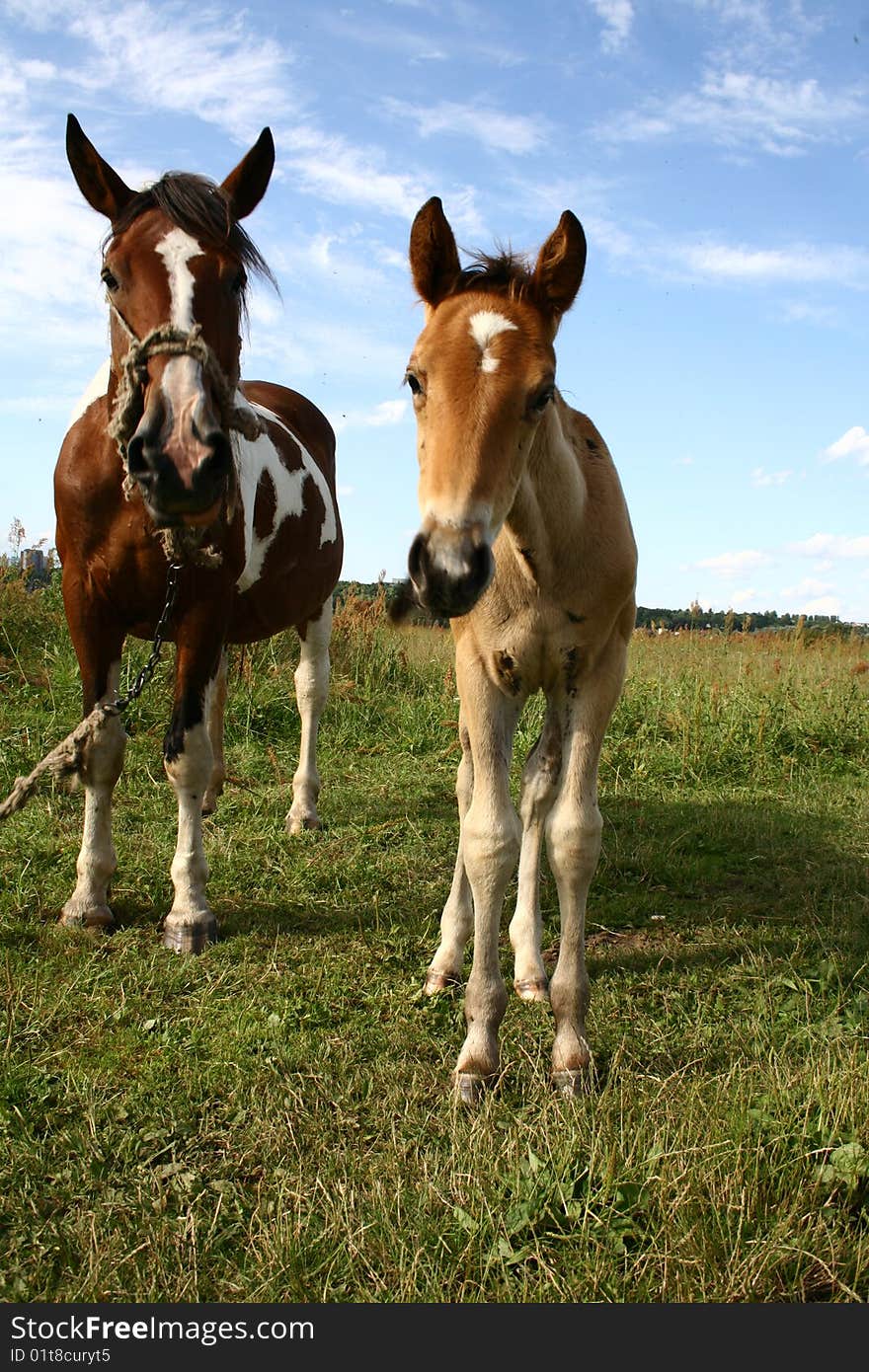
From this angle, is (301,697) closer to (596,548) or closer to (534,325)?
(596,548)

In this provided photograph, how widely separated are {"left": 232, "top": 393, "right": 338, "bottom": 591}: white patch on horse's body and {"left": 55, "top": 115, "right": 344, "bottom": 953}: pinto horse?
0.08 ft

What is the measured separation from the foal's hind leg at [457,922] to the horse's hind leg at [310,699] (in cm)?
223

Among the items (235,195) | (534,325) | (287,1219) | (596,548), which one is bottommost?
(287,1219)

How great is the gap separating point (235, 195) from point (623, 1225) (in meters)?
3.67

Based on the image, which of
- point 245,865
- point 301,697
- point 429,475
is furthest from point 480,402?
point 301,697

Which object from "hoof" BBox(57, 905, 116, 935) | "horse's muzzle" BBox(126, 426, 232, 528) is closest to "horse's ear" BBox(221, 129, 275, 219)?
"horse's muzzle" BBox(126, 426, 232, 528)

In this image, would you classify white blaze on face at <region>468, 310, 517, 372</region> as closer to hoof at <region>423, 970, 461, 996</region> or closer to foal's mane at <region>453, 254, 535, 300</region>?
foal's mane at <region>453, 254, 535, 300</region>

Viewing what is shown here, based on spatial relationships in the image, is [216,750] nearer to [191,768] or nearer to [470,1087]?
[191,768]

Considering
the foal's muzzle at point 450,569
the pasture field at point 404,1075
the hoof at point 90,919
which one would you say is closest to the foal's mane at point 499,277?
the foal's muzzle at point 450,569

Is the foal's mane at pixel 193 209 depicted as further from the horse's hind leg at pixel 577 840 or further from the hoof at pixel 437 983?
the hoof at pixel 437 983

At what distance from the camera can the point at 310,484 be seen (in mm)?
6027

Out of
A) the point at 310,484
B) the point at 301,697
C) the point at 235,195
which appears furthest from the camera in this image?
the point at 301,697

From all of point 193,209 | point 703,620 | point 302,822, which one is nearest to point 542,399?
point 193,209

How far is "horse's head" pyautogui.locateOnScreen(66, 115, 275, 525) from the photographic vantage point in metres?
3.04
